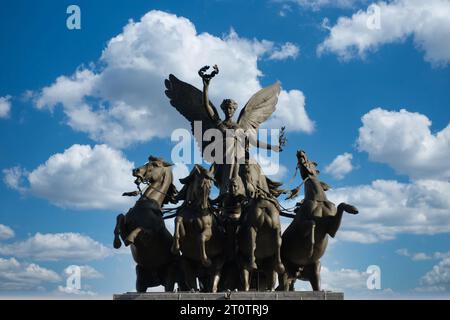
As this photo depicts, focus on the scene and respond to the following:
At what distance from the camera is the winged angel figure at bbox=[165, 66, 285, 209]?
42.7ft

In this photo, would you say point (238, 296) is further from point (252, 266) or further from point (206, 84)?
point (206, 84)

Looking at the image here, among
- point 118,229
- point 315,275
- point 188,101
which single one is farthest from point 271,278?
point 188,101

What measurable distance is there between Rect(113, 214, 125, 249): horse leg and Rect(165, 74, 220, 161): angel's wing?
12.1 feet

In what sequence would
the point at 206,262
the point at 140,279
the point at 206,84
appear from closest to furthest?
the point at 206,262, the point at 140,279, the point at 206,84

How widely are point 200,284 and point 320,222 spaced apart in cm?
309

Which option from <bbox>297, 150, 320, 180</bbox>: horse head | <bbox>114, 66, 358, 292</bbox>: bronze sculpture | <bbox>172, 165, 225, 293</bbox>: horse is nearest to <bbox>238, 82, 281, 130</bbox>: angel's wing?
<bbox>114, 66, 358, 292</bbox>: bronze sculpture

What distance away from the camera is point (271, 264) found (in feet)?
37.7

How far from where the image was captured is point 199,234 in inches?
440

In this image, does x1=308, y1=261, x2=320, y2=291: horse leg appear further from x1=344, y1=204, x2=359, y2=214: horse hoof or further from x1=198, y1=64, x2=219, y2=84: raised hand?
x1=198, y1=64, x2=219, y2=84: raised hand

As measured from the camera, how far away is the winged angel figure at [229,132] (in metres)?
13.0

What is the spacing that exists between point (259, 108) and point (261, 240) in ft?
16.4

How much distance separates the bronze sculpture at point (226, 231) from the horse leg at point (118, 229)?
0.8 inches
